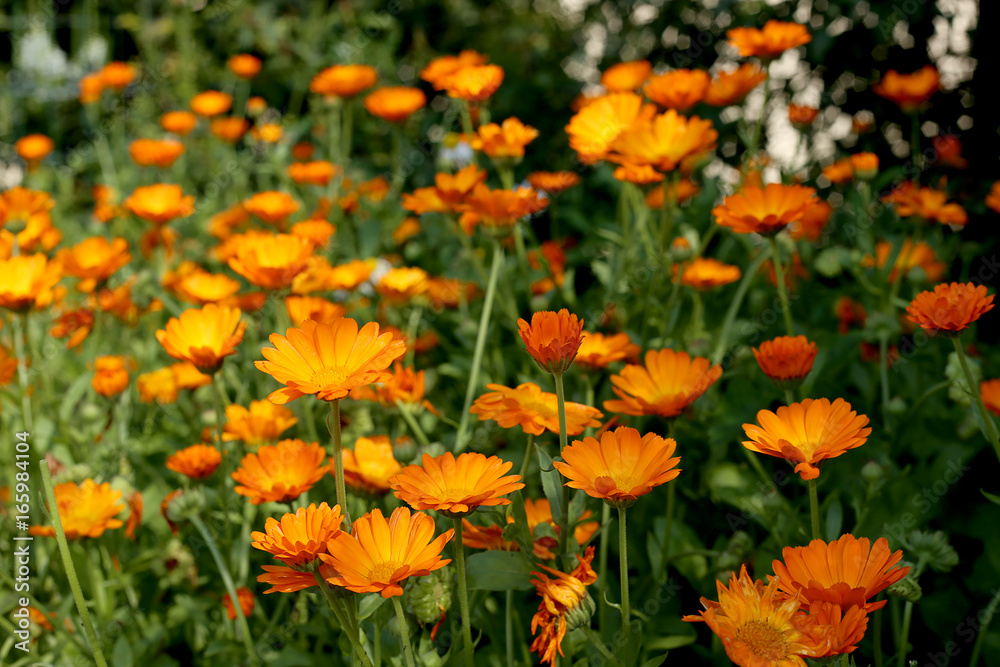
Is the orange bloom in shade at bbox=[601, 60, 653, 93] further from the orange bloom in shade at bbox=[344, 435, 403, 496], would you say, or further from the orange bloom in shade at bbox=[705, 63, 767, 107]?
the orange bloom in shade at bbox=[344, 435, 403, 496]

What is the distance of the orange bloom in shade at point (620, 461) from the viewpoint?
2.70 ft

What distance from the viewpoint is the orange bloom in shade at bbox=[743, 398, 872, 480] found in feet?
2.73

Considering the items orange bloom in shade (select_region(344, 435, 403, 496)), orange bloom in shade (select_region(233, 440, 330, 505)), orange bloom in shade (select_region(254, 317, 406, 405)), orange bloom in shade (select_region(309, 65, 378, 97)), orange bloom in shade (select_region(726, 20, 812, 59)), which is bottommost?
orange bloom in shade (select_region(344, 435, 403, 496))

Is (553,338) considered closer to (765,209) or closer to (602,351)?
(602,351)

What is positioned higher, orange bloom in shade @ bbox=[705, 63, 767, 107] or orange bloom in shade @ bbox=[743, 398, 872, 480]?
orange bloom in shade @ bbox=[705, 63, 767, 107]

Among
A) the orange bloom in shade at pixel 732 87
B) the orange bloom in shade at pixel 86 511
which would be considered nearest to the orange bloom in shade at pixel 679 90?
the orange bloom in shade at pixel 732 87

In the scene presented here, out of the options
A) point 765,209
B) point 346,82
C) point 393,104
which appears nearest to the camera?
point 765,209

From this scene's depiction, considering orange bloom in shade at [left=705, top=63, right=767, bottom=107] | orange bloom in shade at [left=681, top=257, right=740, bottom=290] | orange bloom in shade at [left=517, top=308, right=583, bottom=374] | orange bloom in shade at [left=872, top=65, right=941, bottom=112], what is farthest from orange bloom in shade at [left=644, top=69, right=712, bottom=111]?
orange bloom in shade at [left=517, top=308, right=583, bottom=374]

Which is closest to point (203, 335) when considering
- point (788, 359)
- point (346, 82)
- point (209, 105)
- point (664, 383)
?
point (664, 383)

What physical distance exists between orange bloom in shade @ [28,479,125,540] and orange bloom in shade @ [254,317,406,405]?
0.50m

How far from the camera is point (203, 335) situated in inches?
47.6

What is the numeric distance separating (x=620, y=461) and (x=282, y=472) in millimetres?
447

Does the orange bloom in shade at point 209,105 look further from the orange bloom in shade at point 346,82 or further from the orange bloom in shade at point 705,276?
the orange bloom in shade at point 705,276

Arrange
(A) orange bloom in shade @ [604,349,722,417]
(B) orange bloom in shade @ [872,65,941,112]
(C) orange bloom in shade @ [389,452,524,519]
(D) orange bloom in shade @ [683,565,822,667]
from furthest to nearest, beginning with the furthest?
(B) orange bloom in shade @ [872,65,941,112]
(A) orange bloom in shade @ [604,349,722,417]
(C) orange bloom in shade @ [389,452,524,519]
(D) orange bloom in shade @ [683,565,822,667]
